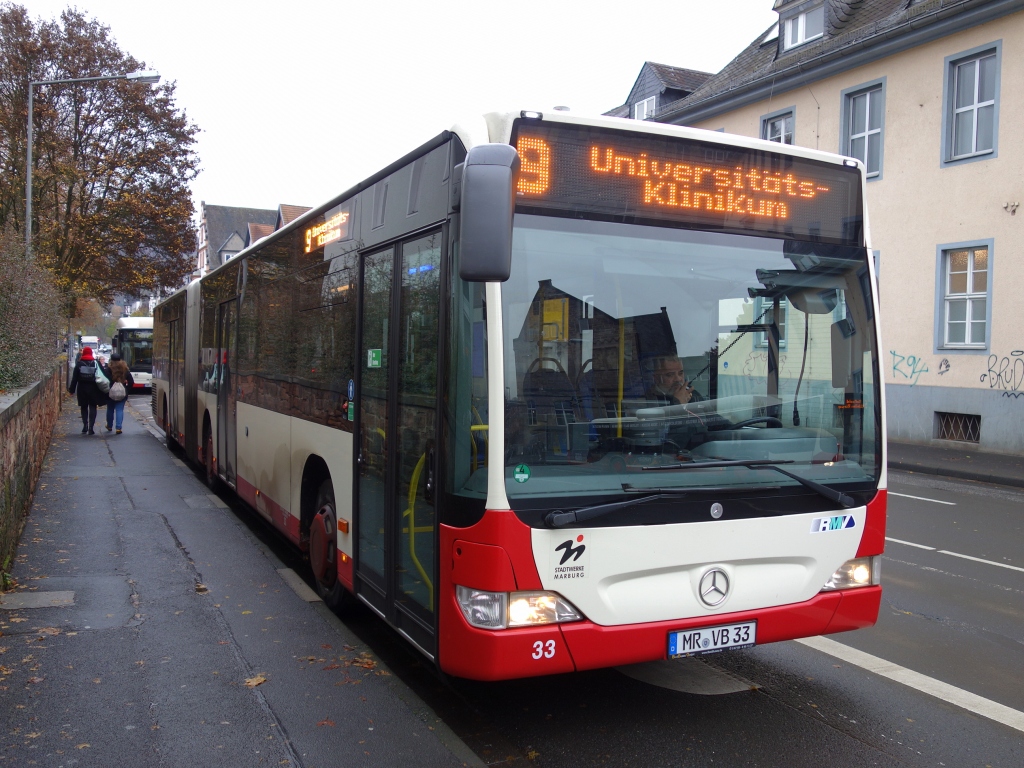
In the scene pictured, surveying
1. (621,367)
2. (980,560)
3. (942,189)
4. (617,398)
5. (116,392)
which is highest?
(942,189)

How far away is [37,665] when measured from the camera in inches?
199

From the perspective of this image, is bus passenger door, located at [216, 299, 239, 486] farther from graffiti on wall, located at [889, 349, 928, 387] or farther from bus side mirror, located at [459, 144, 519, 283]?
graffiti on wall, located at [889, 349, 928, 387]

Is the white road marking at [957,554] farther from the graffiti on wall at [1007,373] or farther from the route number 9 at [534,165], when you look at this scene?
the graffiti on wall at [1007,373]

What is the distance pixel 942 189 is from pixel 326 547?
1642 centimetres

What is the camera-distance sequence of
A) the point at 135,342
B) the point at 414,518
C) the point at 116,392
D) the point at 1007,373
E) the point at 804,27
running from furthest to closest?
1. the point at 135,342
2. the point at 804,27
3. the point at 116,392
4. the point at 1007,373
5. the point at 414,518

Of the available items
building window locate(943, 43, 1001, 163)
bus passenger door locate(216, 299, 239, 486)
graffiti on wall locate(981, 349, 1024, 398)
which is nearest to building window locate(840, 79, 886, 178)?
building window locate(943, 43, 1001, 163)

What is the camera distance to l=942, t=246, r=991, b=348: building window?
17.6m

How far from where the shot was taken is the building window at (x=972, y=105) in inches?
687

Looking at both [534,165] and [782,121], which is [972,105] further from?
[534,165]

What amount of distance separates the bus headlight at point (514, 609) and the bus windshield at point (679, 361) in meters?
0.41

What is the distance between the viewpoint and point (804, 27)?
23.7m

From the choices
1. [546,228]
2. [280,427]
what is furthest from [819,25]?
[546,228]

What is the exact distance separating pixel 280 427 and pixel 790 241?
4.42 m

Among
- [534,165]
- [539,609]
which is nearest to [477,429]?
[539,609]
